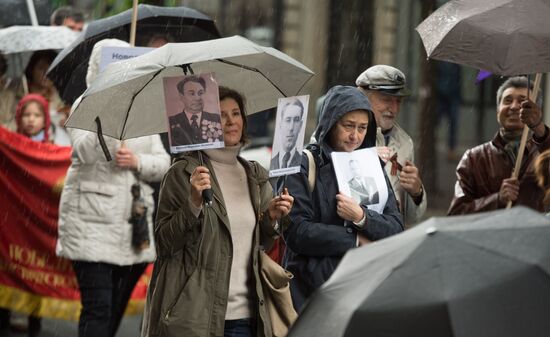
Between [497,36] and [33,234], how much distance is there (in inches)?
157

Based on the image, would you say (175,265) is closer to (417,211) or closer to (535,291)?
(417,211)

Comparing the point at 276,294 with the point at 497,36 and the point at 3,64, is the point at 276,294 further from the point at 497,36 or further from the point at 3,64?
A: the point at 3,64

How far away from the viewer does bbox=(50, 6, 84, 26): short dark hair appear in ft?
39.3

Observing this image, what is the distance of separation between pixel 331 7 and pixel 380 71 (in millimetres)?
23175

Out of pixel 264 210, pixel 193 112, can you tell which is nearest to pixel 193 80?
pixel 193 112

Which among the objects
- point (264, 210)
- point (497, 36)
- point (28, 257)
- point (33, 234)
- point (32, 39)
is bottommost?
point (28, 257)

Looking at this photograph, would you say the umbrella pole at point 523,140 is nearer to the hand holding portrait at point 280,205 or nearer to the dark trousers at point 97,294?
the hand holding portrait at point 280,205

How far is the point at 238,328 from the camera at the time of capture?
19.8 ft

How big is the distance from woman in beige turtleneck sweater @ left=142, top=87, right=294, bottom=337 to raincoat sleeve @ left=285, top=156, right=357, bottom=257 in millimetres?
146

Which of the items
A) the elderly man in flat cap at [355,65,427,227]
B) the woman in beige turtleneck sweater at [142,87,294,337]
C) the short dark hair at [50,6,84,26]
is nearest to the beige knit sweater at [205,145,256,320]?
the woman in beige turtleneck sweater at [142,87,294,337]

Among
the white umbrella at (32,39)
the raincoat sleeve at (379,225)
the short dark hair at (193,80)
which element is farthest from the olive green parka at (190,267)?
the white umbrella at (32,39)

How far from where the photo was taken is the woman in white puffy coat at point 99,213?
820cm

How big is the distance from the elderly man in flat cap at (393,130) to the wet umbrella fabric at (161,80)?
0.84 m

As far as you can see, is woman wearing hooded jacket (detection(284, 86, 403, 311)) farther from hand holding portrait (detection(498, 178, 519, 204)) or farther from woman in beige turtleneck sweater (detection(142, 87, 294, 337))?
hand holding portrait (detection(498, 178, 519, 204))
